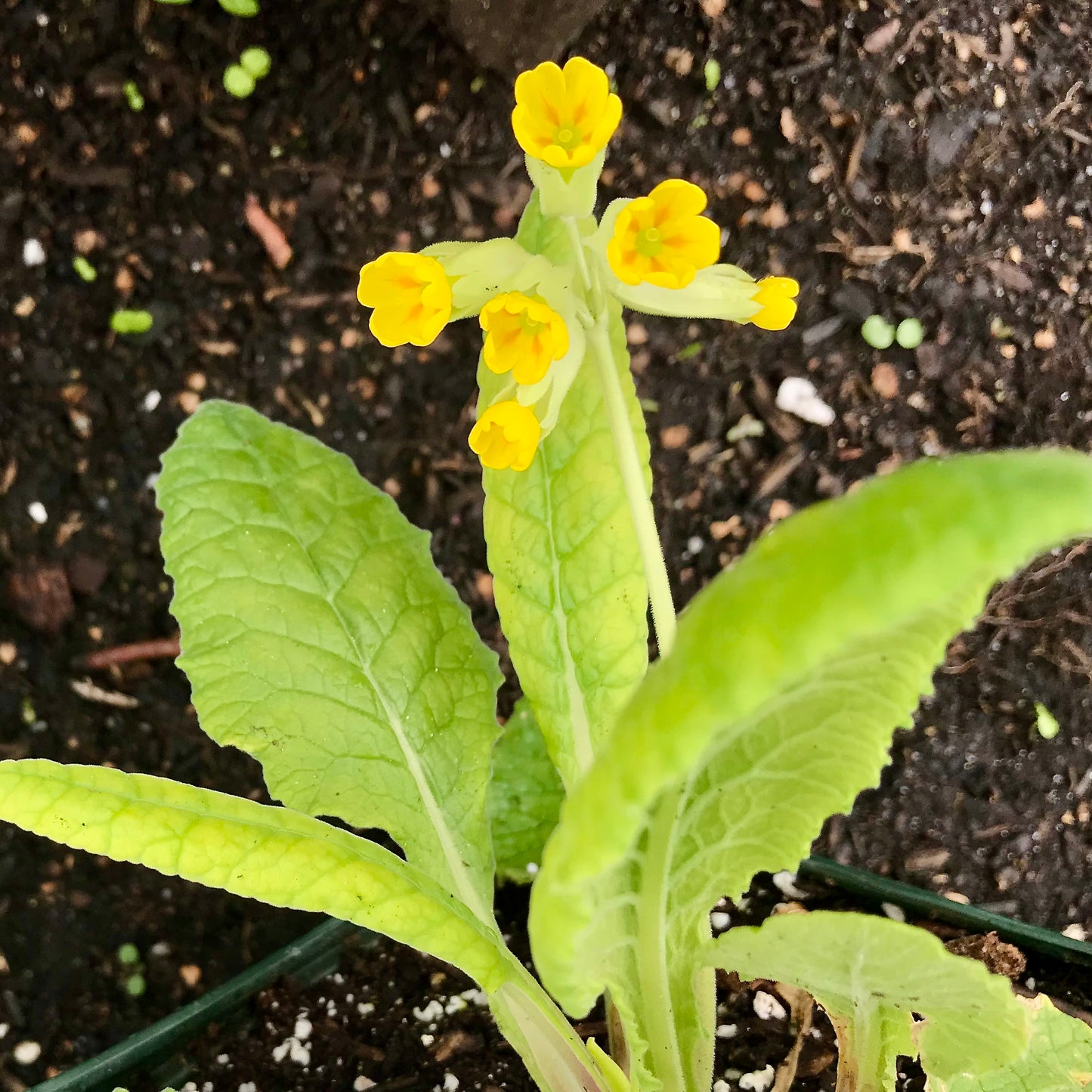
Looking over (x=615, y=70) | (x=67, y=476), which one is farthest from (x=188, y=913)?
(x=615, y=70)

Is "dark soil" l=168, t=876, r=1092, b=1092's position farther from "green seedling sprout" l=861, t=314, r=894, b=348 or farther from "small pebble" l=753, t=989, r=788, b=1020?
"green seedling sprout" l=861, t=314, r=894, b=348

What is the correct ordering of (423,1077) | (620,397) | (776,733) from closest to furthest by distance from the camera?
(776,733) < (620,397) < (423,1077)

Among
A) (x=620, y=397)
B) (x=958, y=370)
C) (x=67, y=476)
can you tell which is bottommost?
(x=620, y=397)

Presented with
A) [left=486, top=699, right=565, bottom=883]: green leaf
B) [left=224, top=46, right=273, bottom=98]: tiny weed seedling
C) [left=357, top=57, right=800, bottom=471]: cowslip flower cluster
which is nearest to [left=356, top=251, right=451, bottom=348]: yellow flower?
[left=357, top=57, right=800, bottom=471]: cowslip flower cluster

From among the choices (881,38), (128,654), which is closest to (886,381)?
(881,38)

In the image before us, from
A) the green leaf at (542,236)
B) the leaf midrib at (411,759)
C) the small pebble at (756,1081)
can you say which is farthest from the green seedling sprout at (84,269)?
the small pebble at (756,1081)

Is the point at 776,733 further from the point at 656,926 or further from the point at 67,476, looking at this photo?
the point at 67,476
